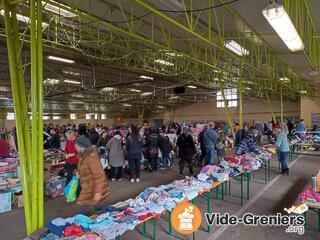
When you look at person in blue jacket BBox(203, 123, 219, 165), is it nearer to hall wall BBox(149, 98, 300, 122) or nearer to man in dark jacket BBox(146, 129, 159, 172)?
man in dark jacket BBox(146, 129, 159, 172)

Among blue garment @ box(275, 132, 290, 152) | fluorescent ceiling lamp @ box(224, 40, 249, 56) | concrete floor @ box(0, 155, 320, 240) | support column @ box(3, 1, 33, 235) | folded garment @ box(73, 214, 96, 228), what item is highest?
fluorescent ceiling lamp @ box(224, 40, 249, 56)

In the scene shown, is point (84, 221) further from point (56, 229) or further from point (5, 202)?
point (5, 202)

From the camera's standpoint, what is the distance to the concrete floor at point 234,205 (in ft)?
12.4

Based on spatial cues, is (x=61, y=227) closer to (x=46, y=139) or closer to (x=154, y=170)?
(x=154, y=170)

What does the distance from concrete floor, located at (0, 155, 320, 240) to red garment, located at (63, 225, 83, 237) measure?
1.13 m

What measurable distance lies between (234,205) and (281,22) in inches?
128

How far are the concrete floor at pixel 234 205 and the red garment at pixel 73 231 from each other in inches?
44.5

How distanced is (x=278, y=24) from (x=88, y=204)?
366 centimetres

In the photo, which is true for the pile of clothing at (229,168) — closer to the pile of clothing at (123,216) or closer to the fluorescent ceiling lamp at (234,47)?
the pile of clothing at (123,216)

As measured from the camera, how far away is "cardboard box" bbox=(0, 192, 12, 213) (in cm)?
490

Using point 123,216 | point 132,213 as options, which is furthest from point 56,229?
point 132,213

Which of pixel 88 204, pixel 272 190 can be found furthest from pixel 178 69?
pixel 88 204

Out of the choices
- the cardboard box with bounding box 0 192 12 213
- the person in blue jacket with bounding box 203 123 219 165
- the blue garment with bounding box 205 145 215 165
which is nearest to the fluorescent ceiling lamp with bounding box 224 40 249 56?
the person in blue jacket with bounding box 203 123 219 165

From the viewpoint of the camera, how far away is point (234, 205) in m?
5.01
